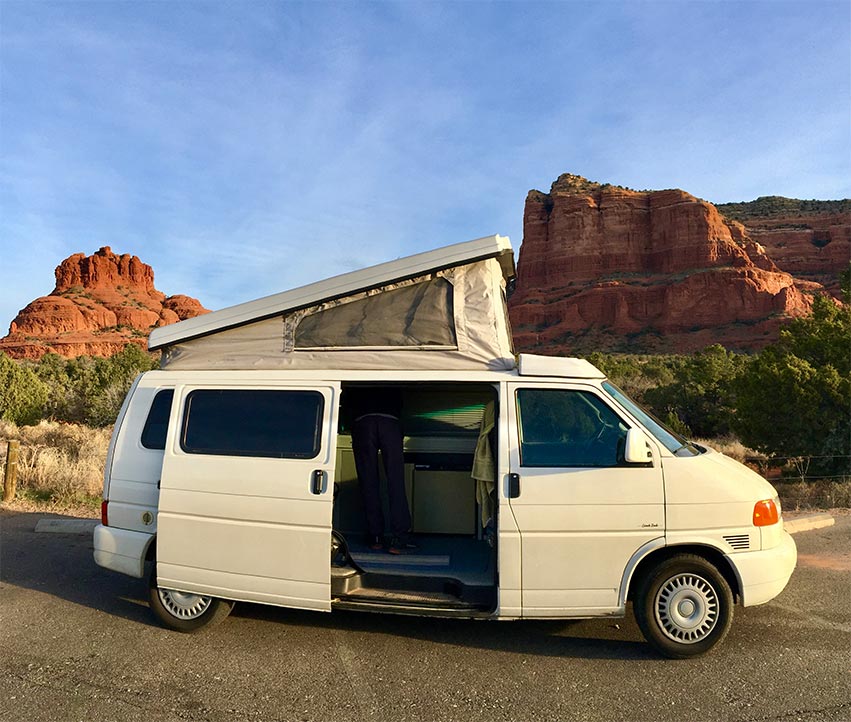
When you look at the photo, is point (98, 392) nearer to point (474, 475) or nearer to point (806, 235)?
point (474, 475)

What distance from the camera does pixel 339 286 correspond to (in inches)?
185

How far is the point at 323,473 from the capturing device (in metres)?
4.41

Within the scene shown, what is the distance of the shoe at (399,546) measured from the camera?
17.5 ft

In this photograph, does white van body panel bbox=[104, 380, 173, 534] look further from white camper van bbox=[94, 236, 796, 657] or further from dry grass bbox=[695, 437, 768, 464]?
dry grass bbox=[695, 437, 768, 464]

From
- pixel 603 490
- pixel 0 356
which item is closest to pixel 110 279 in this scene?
pixel 0 356

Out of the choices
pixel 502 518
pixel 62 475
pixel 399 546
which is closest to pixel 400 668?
pixel 502 518

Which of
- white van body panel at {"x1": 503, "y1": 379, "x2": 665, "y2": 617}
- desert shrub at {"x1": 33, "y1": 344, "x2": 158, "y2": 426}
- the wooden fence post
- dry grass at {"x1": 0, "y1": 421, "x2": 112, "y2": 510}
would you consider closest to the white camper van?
white van body panel at {"x1": 503, "y1": 379, "x2": 665, "y2": 617}

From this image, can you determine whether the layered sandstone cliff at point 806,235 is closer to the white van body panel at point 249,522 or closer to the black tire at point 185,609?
the white van body panel at point 249,522

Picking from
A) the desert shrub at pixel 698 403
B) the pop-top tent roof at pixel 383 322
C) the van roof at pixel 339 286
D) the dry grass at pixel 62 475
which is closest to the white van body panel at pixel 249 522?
the pop-top tent roof at pixel 383 322

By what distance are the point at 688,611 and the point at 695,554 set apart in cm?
39

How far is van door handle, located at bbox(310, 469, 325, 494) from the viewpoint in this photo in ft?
14.4

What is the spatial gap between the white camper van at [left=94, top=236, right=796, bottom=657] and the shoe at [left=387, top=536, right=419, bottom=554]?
112 mm

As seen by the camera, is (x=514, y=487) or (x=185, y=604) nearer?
(x=514, y=487)

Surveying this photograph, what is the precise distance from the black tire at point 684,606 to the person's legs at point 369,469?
2.21 m
